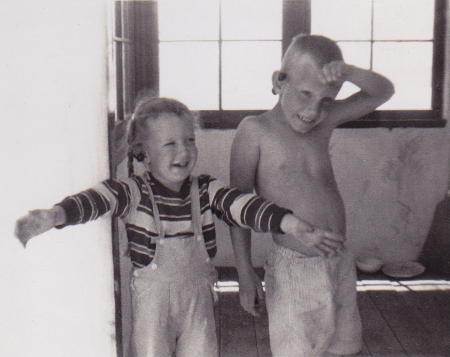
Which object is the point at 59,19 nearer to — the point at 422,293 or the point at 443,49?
the point at 422,293

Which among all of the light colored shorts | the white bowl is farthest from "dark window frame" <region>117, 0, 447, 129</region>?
the light colored shorts

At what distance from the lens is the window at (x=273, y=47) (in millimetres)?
2650

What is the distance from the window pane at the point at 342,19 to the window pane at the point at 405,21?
59mm

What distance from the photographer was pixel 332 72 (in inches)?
46.8

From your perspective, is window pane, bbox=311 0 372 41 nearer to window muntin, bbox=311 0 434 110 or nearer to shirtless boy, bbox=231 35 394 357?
window muntin, bbox=311 0 434 110

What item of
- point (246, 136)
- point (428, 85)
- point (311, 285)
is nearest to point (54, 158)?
point (246, 136)

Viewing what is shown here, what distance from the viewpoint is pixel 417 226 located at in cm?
278

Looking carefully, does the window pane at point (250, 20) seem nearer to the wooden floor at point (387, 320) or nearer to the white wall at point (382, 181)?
the white wall at point (382, 181)

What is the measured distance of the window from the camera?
2650 millimetres

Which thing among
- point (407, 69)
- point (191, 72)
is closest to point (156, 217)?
point (191, 72)

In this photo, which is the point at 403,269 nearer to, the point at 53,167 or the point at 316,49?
the point at 316,49

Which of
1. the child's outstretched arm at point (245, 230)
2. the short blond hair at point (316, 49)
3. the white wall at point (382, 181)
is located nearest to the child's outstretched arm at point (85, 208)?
the child's outstretched arm at point (245, 230)

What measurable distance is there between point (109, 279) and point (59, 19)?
51cm

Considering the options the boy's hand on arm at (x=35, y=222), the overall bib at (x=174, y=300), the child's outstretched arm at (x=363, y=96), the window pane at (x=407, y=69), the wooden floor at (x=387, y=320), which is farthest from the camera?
the window pane at (x=407, y=69)
